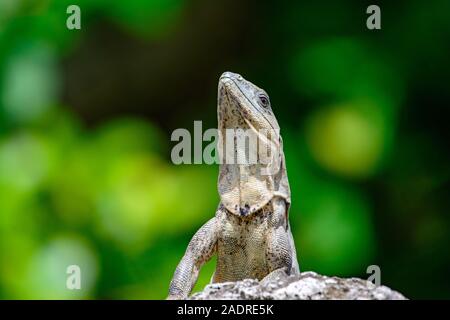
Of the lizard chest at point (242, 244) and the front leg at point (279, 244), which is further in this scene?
the lizard chest at point (242, 244)

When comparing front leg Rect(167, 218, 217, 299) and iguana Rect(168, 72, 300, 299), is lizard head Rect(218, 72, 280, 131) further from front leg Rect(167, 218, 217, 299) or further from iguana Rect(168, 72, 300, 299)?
front leg Rect(167, 218, 217, 299)

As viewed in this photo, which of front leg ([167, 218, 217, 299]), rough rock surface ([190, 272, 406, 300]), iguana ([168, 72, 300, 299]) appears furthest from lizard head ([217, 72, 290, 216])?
rough rock surface ([190, 272, 406, 300])

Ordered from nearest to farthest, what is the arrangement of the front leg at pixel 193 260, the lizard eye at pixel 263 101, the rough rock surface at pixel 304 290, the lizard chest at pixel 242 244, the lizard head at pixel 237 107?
the rough rock surface at pixel 304 290 → the front leg at pixel 193 260 → the lizard chest at pixel 242 244 → the lizard head at pixel 237 107 → the lizard eye at pixel 263 101

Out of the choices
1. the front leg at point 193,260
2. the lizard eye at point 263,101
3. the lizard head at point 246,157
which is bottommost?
the front leg at point 193,260

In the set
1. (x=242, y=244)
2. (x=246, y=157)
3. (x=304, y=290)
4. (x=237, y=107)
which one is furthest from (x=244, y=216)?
(x=304, y=290)

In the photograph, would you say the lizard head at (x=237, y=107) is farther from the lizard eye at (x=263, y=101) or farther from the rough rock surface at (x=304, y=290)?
the rough rock surface at (x=304, y=290)

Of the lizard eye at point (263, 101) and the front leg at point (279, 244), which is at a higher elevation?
the lizard eye at point (263, 101)

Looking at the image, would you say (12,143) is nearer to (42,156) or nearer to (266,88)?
(42,156)

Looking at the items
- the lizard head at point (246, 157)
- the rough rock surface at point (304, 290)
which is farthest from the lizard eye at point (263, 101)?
the rough rock surface at point (304, 290)
